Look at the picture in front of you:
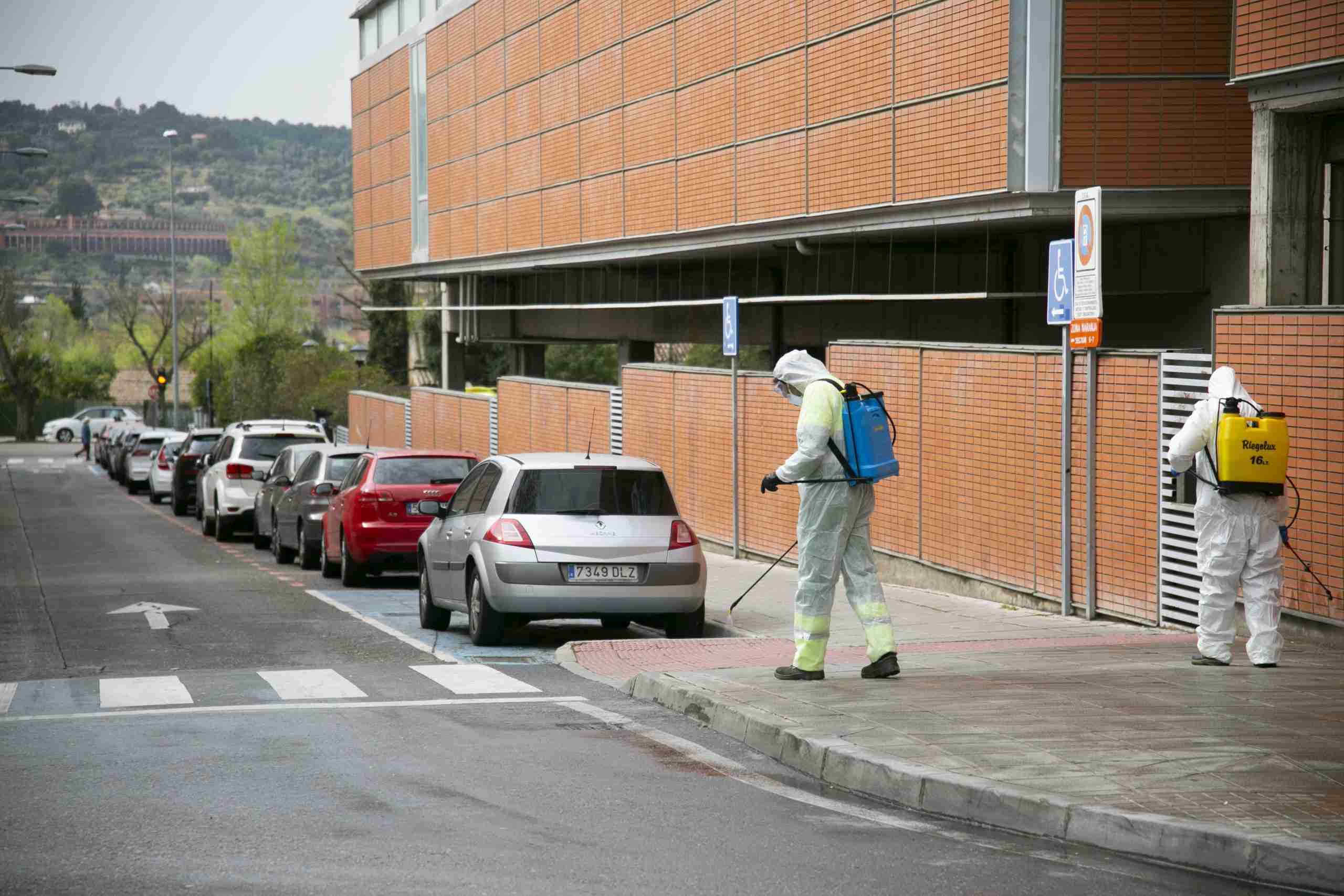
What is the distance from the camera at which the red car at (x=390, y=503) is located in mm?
19516

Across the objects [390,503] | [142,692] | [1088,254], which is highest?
[1088,254]

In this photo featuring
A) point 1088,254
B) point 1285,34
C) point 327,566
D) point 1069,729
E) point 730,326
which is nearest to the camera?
point 1069,729

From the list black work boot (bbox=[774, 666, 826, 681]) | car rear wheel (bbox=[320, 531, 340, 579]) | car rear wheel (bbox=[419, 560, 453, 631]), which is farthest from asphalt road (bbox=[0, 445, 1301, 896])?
car rear wheel (bbox=[320, 531, 340, 579])

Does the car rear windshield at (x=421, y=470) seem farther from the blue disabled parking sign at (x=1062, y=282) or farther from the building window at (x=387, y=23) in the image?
the building window at (x=387, y=23)

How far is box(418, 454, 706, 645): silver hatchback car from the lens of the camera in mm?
13508

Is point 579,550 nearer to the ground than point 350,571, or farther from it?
farther from it

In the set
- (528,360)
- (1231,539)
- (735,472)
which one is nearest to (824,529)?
(1231,539)

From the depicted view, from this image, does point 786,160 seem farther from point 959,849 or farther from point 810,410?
point 959,849

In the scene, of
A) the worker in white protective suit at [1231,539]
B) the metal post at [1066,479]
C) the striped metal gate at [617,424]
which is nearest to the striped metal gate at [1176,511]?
the metal post at [1066,479]

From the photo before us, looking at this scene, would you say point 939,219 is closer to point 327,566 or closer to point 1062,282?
point 1062,282

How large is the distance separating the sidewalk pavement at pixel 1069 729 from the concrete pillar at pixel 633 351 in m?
23.6

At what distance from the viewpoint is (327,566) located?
21266mm

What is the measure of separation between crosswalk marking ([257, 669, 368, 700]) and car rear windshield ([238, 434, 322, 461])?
1732 centimetres

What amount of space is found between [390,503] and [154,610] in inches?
127
